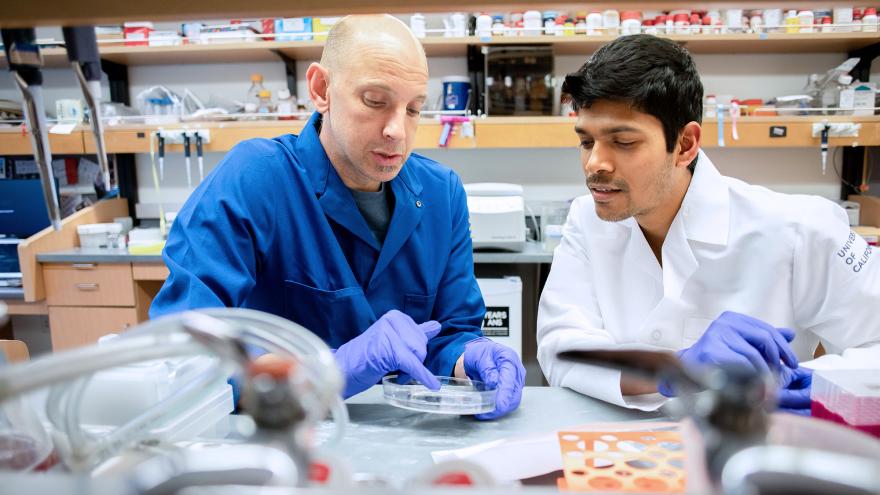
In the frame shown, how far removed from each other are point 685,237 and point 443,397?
67 cm

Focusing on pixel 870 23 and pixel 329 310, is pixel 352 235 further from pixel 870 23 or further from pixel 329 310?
pixel 870 23

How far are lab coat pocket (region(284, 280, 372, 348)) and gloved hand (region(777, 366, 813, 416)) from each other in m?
0.83

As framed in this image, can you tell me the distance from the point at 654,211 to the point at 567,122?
1.69 meters

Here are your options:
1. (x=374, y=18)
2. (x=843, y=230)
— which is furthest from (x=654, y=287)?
(x=374, y=18)

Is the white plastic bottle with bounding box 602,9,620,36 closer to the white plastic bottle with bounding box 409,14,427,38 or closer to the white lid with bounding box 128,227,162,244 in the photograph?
the white plastic bottle with bounding box 409,14,427,38

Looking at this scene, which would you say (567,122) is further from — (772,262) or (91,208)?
(91,208)

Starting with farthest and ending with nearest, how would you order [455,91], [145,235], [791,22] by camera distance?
[455,91] → [145,235] → [791,22]

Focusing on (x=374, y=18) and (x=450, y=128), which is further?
(x=450, y=128)

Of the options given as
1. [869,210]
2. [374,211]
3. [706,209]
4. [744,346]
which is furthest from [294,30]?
[869,210]

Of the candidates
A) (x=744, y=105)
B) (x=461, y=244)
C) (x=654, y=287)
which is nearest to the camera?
(x=654, y=287)

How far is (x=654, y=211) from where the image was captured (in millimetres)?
1316

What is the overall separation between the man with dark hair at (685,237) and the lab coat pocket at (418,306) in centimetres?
28

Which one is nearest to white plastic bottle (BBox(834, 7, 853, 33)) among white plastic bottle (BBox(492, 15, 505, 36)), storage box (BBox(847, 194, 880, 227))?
storage box (BBox(847, 194, 880, 227))

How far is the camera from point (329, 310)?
1278mm
